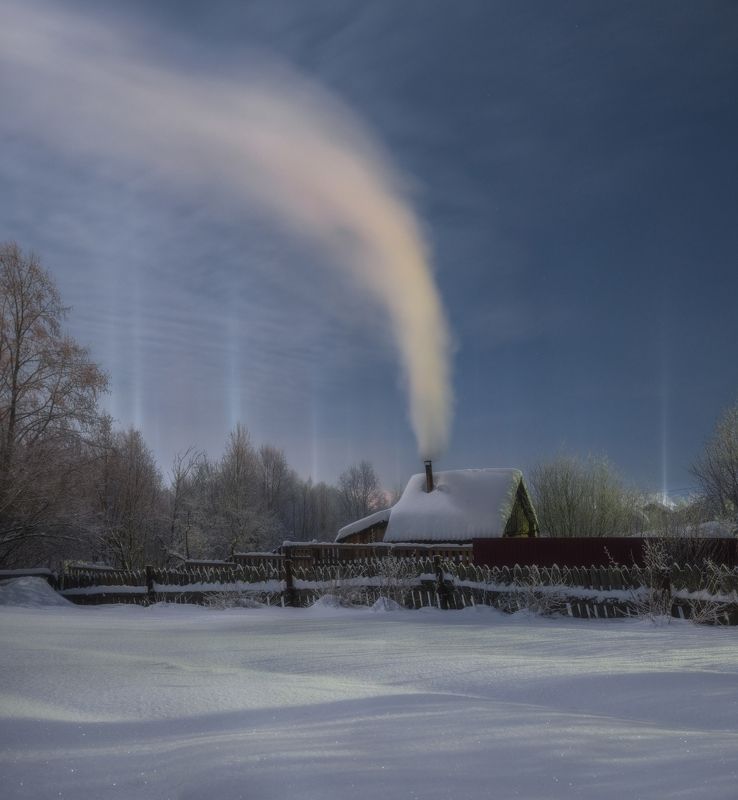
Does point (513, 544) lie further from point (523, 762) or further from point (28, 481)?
point (28, 481)

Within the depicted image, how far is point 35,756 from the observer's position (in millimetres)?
3506

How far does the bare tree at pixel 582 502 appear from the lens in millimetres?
38812

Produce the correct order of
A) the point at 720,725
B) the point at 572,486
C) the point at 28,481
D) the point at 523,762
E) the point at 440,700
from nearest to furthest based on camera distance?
1. the point at 523,762
2. the point at 720,725
3. the point at 440,700
4. the point at 28,481
5. the point at 572,486

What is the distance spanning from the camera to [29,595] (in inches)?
792

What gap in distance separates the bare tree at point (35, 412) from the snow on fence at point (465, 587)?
5.13 meters

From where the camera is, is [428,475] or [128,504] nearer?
[428,475]

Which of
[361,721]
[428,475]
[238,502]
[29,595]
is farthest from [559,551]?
[238,502]

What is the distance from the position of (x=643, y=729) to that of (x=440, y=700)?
134 cm

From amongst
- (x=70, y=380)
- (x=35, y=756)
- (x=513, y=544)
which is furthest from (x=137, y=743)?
(x=70, y=380)

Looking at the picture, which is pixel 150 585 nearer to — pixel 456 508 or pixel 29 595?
pixel 29 595

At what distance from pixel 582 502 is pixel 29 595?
2847 cm

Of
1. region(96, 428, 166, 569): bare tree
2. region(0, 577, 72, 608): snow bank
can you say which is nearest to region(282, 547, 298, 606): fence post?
region(0, 577, 72, 608): snow bank

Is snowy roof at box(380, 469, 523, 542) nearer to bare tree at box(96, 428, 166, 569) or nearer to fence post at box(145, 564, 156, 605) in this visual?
fence post at box(145, 564, 156, 605)

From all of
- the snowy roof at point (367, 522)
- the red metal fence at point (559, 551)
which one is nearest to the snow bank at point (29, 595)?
the red metal fence at point (559, 551)
